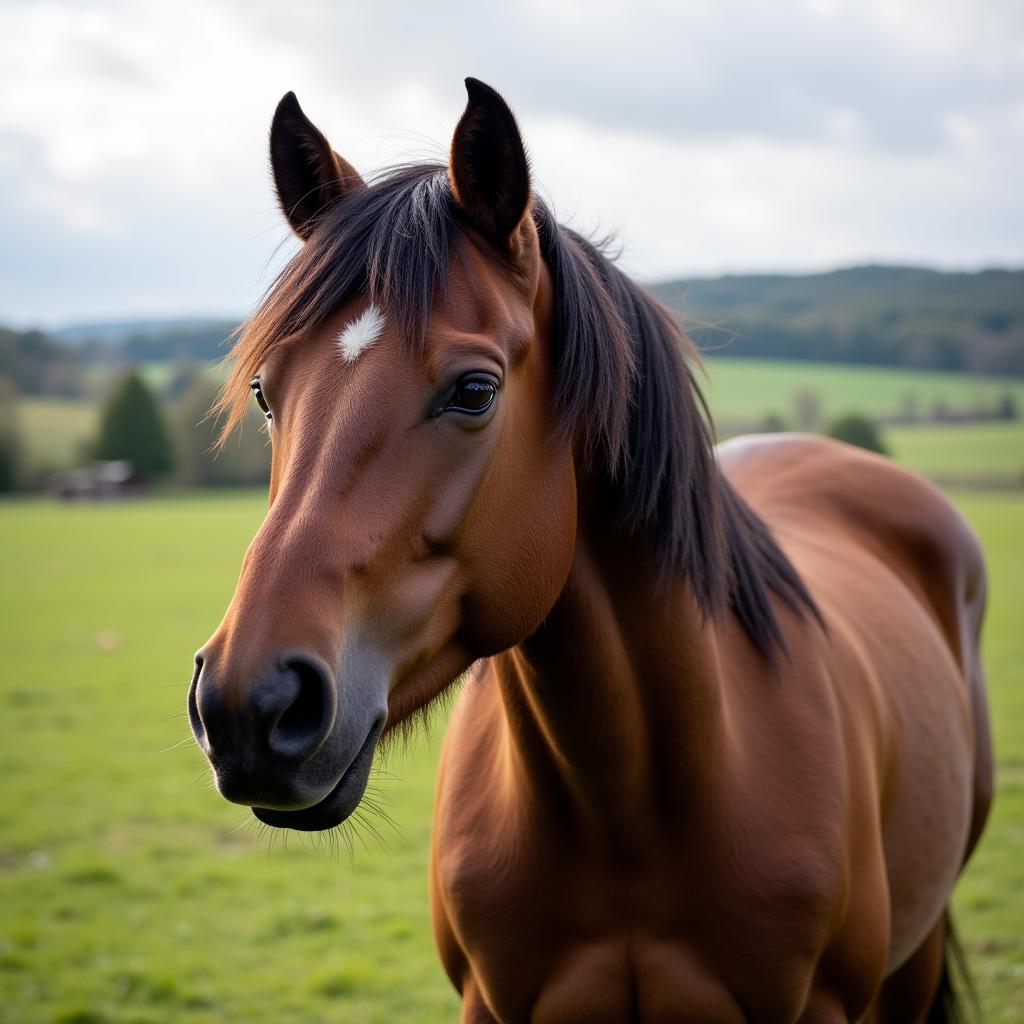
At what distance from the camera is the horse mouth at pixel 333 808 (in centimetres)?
150

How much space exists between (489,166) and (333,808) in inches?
44.8

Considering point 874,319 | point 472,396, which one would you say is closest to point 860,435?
point 472,396

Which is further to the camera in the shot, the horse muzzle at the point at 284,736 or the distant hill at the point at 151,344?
the distant hill at the point at 151,344

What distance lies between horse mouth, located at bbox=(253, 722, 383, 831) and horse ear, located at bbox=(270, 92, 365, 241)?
43.9 inches

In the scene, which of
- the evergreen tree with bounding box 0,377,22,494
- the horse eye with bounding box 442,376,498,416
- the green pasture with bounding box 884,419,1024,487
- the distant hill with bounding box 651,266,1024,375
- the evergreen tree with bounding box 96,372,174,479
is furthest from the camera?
the evergreen tree with bounding box 96,372,174,479

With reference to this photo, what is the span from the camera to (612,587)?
204 centimetres

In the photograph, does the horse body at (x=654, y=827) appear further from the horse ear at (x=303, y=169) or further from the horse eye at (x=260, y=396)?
the horse ear at (x=303, y=169)

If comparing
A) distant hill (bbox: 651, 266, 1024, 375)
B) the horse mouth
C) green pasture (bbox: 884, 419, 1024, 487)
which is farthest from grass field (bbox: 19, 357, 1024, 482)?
the horse mouth

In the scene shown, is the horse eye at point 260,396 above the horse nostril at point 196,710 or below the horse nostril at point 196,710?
above

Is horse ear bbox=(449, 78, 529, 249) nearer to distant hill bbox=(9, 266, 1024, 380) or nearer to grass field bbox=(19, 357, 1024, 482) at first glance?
grass field bbox=(19, 357, 1024, 482)

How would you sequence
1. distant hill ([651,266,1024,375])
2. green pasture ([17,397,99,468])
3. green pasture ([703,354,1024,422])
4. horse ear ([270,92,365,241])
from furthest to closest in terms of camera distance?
green pasture ([17,397,99,468]) → distant hill ([651,266,1024,375]) → green pasture ([703,354,1024,422]) → horse ear ([270,92,365,241])

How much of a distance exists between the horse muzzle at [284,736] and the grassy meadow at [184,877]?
360mm

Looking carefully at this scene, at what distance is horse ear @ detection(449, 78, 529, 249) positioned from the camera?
1.70 metres

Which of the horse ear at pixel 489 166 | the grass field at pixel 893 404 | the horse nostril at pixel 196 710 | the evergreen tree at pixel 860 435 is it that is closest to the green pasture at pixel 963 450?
the grass field at pixel 893 404
